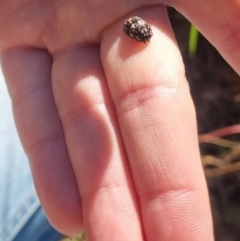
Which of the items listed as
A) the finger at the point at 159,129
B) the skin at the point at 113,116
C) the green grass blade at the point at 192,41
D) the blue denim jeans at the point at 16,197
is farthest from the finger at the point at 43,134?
the green grass blade at the point at 192,41

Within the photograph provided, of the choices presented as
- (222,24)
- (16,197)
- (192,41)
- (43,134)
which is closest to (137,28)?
(222,24)

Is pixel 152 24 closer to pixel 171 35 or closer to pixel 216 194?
pixel 171 35

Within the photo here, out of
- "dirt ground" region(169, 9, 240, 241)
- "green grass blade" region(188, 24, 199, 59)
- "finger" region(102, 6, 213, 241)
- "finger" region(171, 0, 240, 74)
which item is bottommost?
"dirt ground" region(169, 9, 240, 241)

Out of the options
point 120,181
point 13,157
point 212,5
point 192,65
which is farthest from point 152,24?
point 192,65

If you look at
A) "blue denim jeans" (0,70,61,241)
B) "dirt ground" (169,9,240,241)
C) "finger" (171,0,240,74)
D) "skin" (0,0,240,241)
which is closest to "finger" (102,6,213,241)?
"skin" (0,0,240,241)

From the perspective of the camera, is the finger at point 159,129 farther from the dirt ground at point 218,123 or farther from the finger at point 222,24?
the dirt ground at point 218,123

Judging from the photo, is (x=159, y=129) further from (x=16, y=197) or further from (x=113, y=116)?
(x=16, y=197)

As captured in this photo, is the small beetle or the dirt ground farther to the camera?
the dirt ground

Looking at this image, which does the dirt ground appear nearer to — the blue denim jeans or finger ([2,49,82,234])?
the blue denim jeans
